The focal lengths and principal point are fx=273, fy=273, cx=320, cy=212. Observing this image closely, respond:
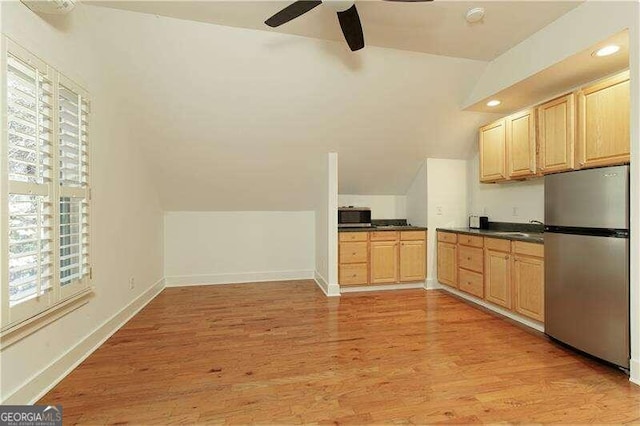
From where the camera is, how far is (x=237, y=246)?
179 inches

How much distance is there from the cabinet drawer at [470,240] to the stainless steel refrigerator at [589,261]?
34.4 inches

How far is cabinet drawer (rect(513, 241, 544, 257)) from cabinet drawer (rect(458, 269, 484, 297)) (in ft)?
2.04

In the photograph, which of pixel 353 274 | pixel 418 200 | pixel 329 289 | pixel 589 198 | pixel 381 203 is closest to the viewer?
pixel 589 198

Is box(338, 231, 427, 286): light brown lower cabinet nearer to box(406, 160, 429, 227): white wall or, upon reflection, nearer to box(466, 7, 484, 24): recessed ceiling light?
box(406, 160, 429, 227): white wall

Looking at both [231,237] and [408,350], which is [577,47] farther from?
[231,237]

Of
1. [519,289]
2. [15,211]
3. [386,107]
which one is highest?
[386,107]

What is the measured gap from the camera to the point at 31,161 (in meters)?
1.66

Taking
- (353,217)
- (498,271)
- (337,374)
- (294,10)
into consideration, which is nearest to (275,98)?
(294,10)

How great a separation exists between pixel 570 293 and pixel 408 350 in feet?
4.64

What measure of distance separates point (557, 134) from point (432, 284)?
2458 millimetres

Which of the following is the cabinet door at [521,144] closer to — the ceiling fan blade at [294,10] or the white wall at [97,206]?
the ceiling fan blade at [294,10]

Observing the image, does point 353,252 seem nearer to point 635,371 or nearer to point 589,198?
point 589,198

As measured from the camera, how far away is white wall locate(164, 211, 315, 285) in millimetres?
4375

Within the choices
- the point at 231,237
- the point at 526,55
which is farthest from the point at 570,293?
the point at 231,237
